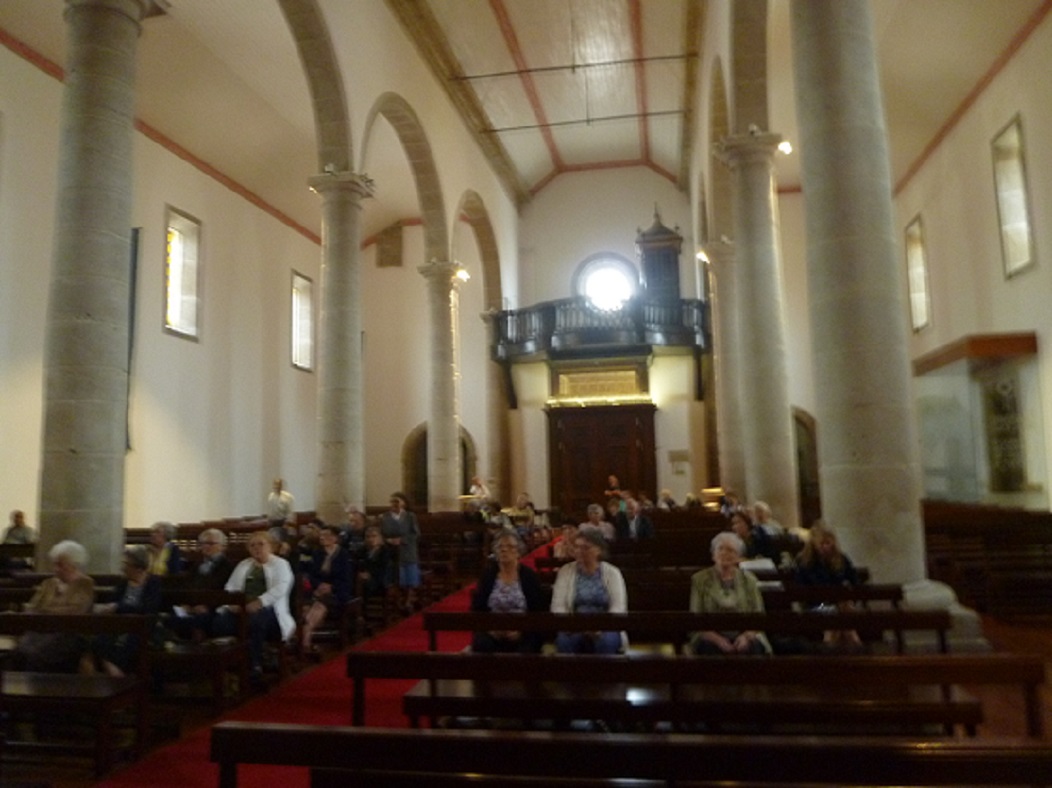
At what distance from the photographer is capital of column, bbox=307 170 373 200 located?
1227cm

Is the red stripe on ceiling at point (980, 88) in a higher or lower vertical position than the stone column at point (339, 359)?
higher

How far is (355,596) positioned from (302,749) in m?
6.10

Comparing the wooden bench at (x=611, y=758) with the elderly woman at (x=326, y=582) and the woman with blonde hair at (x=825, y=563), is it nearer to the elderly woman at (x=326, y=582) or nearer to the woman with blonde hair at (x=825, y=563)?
the woman with blonde hair at (x=825, y=563)

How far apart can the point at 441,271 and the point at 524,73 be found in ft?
16.4

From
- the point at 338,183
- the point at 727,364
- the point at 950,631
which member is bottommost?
the point at 950,631

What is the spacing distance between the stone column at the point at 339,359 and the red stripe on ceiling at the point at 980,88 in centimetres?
756

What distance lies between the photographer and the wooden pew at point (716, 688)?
286 centimetres

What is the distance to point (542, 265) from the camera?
24.9m

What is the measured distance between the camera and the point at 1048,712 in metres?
4.77

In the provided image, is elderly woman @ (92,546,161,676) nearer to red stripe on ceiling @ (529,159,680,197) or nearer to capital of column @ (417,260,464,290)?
capital of column @ (417,260,464,290)

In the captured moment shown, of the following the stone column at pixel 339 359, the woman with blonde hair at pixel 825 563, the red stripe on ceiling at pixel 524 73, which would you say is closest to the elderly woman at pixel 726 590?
the woman with blonde hair at pixel 825 563

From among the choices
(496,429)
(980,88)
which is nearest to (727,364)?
(980,88)

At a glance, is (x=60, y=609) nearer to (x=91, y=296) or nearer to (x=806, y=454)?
(x=91, y=296)

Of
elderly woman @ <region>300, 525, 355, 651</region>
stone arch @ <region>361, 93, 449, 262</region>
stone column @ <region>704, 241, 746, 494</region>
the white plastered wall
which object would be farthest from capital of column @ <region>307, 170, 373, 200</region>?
the white plastered wall
